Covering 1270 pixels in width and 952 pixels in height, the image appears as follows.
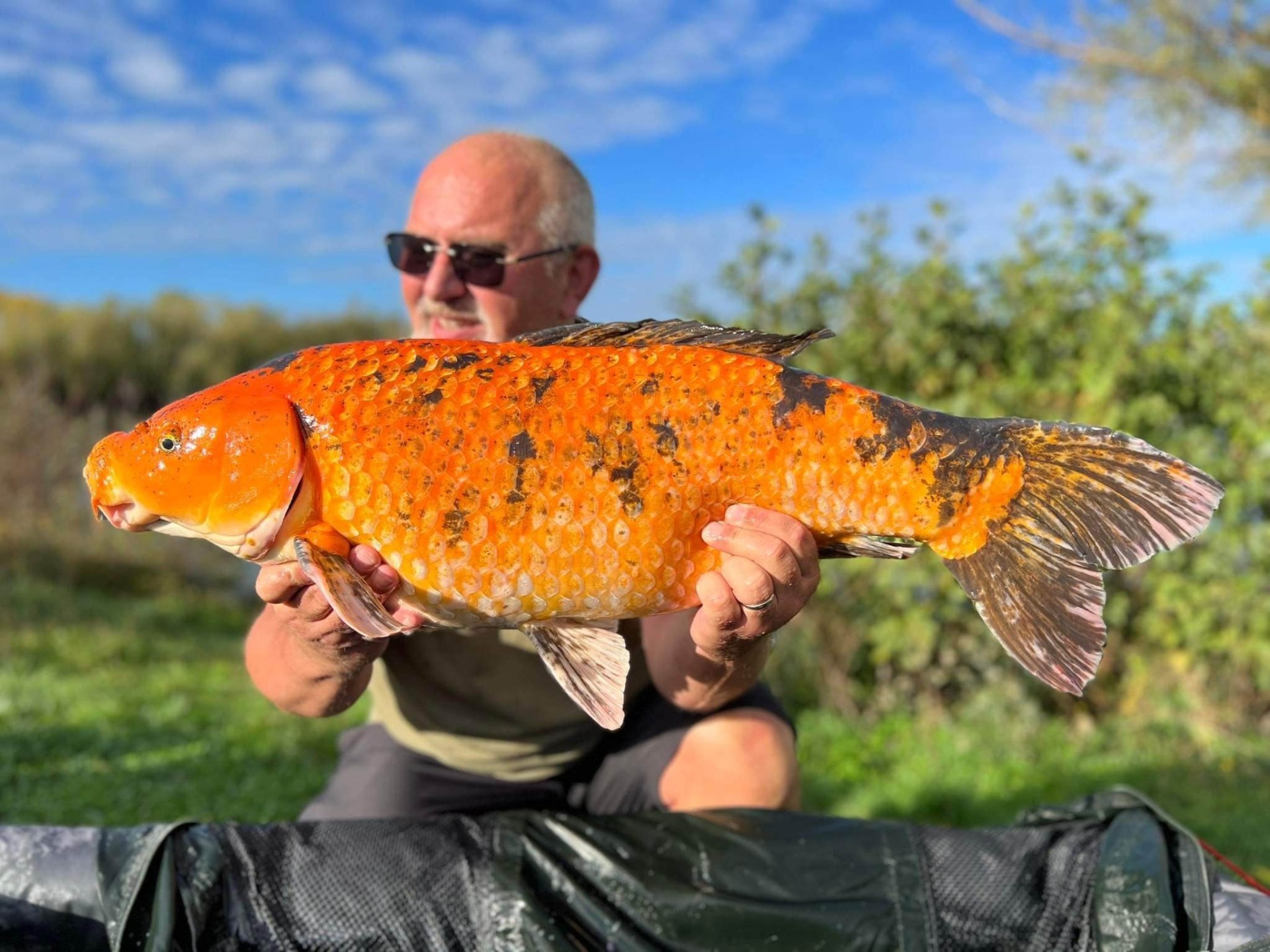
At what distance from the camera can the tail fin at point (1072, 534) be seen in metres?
1.53

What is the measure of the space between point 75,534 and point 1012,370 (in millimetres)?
6720

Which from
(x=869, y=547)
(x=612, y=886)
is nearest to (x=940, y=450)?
(x=869, y=547)

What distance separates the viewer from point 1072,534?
1576mm

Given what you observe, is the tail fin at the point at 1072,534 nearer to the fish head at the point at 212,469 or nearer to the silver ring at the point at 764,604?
the silver ring at the point at 764,604

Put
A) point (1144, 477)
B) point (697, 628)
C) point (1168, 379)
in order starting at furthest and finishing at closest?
1. point (1168, 379)
2. point (697, 628)
3. point (1144, 477)

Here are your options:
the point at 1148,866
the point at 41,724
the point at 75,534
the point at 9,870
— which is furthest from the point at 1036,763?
the point at 75,534

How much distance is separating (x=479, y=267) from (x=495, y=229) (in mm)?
122

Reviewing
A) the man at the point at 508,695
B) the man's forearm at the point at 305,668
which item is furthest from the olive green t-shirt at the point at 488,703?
the man's forearm at the point at 305,668

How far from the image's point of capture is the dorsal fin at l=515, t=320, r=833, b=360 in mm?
1675

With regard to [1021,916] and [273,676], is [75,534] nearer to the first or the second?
[273,676]

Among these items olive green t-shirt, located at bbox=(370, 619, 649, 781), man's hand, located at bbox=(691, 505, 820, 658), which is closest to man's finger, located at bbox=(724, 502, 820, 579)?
man's hand, located at bbox=(691, 505, 820, 658)

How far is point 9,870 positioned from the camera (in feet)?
6.50

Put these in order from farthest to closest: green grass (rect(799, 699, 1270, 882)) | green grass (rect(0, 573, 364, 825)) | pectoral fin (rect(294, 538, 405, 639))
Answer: green grass (rect(799, 699, 1270, 882)) → green grass (rect(0, 573, 364, 825)) → pectoral fin (rect(294, 538, 405, 639))

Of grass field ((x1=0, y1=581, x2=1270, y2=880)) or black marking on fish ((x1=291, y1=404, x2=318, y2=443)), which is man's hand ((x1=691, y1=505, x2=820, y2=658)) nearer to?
black marking on fish ((x1=291, y1=404, x2=318, y2=443))
